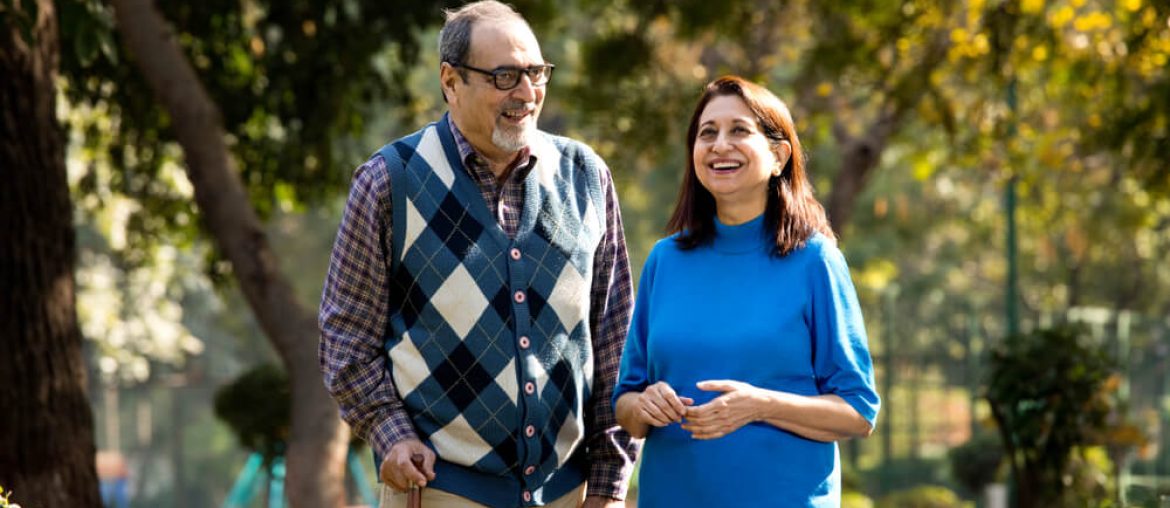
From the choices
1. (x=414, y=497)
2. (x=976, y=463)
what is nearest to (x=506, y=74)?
(x=414, y=497)

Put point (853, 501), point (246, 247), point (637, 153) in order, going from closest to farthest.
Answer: point (246, 247)
point (637, 153)
point (853, 501)

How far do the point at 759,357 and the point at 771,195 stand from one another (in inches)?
15.0

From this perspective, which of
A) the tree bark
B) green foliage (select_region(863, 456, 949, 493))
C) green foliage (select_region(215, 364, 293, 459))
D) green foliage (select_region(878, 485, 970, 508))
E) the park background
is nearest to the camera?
the park background

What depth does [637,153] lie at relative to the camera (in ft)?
36.5

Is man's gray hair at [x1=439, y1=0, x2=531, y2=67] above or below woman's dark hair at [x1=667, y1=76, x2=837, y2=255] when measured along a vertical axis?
above

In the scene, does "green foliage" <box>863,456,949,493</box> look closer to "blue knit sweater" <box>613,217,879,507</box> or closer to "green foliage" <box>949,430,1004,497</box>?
"green foliage" <box>949,430,1004,497</box>

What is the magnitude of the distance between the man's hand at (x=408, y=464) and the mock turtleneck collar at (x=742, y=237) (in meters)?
0.75

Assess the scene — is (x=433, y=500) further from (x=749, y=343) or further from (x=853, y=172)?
(x=853, y=172)

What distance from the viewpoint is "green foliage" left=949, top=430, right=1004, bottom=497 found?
14820mm

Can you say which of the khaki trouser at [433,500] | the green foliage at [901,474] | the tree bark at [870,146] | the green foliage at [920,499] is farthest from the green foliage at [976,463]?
the khaki trouser at [433,500]

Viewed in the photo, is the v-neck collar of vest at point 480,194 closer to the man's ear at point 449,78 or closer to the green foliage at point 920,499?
the man's ear at point 449,78

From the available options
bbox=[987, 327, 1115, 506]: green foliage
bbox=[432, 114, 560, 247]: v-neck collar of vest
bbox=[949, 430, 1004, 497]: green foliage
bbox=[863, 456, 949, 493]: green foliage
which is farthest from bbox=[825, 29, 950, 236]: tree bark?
bbox=[432, 114, 560, 247]: v-neck collar of vest

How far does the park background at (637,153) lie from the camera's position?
613 centimetres

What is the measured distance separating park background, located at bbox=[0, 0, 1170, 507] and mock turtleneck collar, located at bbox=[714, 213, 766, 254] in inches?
23.2
